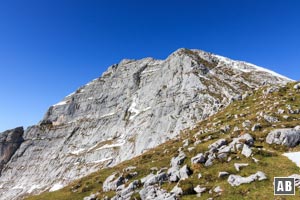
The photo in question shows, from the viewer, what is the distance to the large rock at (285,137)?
29.4 meters

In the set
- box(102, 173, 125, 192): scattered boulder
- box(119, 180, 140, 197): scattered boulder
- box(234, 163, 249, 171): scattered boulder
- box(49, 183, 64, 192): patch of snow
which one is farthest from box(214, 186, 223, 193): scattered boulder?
box(49, 183, 64, 192): patch of snow

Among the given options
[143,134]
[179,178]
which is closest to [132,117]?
[143,134]

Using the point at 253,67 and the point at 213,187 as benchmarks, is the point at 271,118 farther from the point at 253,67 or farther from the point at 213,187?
the point at 253,67

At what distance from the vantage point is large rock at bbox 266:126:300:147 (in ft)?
96.4

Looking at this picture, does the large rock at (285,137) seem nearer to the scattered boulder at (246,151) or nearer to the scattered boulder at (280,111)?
the scattered boulder at (246,151)

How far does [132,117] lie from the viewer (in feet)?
618

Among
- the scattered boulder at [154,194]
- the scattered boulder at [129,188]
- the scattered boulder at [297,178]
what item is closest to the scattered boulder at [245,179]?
the scattered boulder at [297,178]

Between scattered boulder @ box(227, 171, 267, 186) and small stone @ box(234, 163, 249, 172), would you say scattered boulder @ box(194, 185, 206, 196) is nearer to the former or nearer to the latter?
scattered boulder @ box(227, 171, 267, 186)

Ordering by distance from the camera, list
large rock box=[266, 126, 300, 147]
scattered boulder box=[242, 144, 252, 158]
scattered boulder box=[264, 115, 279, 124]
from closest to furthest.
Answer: scattered boulder box=[242, 144, 252, 158], large rock box=[266, 126, 300, 147], scattered boulder box=[264, 115, 279, 124]

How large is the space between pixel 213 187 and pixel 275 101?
27285 mm

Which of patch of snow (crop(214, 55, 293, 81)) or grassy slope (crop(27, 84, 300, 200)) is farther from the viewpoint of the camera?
patch of snow (crop(214, 55, 293, 81))

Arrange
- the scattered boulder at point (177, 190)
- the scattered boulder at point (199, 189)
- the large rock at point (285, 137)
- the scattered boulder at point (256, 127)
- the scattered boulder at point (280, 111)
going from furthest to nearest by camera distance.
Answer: the scattered boulder at point (280, 111) → the scattered boulder at point (256, 127) → the large rock at point (285, 137) → the scattered boulder at point (177, 190) → the scattered boulder at point (199, 189)

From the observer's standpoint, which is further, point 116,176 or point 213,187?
point 116,176

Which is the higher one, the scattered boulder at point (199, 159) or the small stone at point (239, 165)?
the scattered boulder at point (199, 159)
